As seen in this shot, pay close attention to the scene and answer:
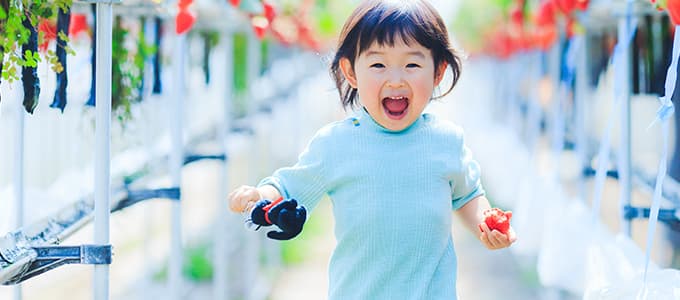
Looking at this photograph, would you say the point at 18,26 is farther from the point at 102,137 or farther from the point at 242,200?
the point at 242,200

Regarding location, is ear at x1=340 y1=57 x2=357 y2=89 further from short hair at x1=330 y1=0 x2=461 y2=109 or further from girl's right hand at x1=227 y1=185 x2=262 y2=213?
girl's right hand at x1=227 y1=185 x2=262 y2=213

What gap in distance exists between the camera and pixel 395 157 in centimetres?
199

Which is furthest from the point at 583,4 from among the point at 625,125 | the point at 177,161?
the point at 177,161

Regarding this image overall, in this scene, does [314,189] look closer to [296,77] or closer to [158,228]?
[158,228]

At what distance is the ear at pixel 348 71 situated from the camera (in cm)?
210

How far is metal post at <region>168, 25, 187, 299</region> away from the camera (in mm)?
3529

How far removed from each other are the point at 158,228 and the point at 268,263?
1.81 metres

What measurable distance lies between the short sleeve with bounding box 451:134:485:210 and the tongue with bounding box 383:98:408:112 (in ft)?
A: 0.54

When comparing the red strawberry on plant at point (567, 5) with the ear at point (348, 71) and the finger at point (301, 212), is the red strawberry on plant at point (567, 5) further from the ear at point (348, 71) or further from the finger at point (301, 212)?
the finger at point (301, 212)

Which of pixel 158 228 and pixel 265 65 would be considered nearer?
pixel 158 228

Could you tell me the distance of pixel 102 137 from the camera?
7.07 ft

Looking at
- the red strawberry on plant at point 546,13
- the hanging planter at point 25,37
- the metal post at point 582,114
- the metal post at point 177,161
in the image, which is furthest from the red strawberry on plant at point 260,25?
the hanging planter at point 25,37

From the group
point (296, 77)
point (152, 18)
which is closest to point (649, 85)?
point (152, 18)

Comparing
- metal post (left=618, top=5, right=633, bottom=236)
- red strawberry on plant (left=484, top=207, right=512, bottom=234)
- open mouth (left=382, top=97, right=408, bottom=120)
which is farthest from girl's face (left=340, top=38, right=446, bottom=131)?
metal post (left=618, top=5, right=633, bottom=236)
